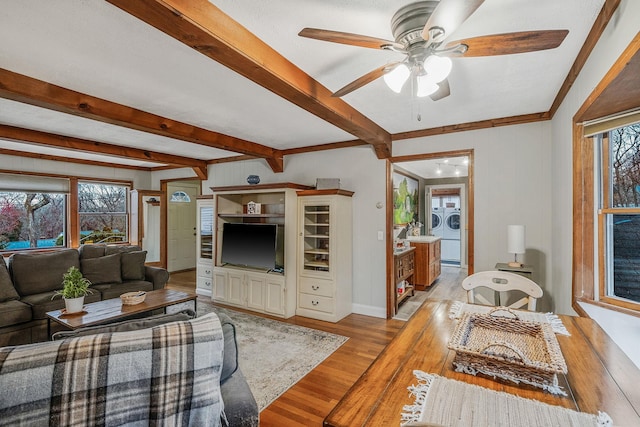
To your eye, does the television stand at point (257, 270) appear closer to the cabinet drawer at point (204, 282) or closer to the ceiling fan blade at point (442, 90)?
the cabinet drawer at point (204, 282)

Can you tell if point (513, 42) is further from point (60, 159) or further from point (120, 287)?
point (60, 159)

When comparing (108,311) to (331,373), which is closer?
(331,373)

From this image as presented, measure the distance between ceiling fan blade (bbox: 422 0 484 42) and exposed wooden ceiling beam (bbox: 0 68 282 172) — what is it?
2.86 meters

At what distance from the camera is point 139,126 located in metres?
3.23

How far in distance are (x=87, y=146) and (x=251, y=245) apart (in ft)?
8.78

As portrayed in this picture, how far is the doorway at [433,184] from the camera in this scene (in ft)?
11.9

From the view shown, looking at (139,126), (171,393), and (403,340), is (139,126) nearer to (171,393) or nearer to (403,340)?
(171,393)

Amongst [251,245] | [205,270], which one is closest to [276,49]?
[251,245]

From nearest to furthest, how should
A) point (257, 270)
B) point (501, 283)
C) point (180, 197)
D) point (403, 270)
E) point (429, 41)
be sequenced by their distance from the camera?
point (429, 41) < point (501, 283) < point (257, 270) < point (403, 270) < point (180, 197)

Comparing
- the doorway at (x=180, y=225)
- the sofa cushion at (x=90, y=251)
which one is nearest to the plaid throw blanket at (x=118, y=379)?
the sofa cushion at (x=90, y=251)

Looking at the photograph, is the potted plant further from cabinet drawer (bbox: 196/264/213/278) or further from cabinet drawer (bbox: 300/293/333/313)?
cabinet drawer (bbox: 196/264/213/278)

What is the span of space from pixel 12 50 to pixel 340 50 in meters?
2.08

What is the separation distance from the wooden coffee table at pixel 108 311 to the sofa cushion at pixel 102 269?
1.13 metres

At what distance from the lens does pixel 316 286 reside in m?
4.14
